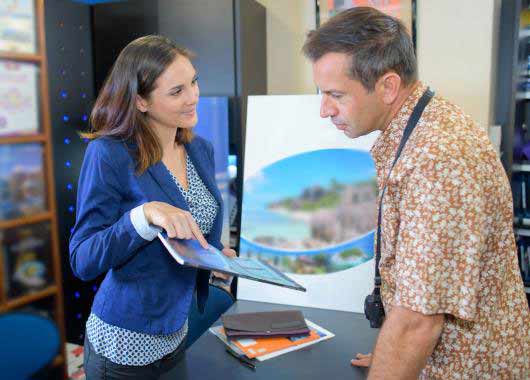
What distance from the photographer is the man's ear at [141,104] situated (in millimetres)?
1500

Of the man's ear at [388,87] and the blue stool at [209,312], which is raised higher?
the man's ear at [388,87]

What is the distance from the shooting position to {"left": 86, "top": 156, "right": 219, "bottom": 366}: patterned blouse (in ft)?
4.65

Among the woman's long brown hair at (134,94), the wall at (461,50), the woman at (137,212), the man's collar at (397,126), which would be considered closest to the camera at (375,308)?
the man's collar at (397,126)

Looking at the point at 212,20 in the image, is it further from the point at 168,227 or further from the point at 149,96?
the point at 168,227

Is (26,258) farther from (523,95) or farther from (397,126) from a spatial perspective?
(523,95)

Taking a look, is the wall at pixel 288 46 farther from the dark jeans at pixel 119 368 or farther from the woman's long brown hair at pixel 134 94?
the dark jeans at pixel 119 368

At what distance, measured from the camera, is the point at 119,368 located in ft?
4.69

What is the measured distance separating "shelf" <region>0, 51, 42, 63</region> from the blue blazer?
1.80 ft

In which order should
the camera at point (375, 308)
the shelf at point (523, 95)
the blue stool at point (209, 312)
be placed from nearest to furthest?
1. the camera at point (375, 308)
2. the blue stool at point (209, 312)
3. the shelf at point (523, 95)

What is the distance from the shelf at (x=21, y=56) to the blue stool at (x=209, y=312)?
1157mm

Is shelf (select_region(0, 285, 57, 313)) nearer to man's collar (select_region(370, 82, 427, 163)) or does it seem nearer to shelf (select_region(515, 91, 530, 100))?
man's collar (select_region(370, 82, 427, 163))

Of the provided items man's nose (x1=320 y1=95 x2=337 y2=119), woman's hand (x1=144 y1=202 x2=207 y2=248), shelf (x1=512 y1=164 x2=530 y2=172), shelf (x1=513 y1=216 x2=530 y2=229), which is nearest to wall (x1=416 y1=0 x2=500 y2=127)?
shelf (x1=512 y1=164 x2=530 y2=172)

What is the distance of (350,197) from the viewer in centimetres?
216

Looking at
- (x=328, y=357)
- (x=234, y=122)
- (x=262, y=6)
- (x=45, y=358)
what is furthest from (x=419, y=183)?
(x=262, y=6)
